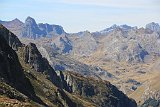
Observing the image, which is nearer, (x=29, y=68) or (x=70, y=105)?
(x=70, y=105)

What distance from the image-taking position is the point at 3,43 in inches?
4220

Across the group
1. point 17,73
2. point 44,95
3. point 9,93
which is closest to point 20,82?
point 17,73

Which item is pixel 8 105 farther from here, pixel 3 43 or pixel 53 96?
pixel 53 96

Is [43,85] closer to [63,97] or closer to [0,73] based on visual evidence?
[63,97]

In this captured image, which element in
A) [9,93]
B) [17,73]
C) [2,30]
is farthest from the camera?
[2,30]

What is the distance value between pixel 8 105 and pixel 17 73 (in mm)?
55243

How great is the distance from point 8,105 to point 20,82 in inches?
2184

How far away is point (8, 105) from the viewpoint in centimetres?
5091

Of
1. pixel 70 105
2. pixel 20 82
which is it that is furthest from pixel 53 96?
pixel 20 82

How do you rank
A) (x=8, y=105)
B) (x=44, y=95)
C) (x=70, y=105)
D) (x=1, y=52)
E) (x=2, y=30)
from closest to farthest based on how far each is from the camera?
(x=8, y=105) < (x=1, y=52) < (x=44, y=95) < (x=70, y=105) < (x=2, y=30)

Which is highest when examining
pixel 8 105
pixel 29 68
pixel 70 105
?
pixel 8 105

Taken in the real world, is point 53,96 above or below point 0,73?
below

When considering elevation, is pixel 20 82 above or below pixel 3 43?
below

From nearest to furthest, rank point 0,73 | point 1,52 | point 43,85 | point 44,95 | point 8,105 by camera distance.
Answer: point 8,105 < point 0,73 < point 1,52 < point 44,95 < point 43,85
